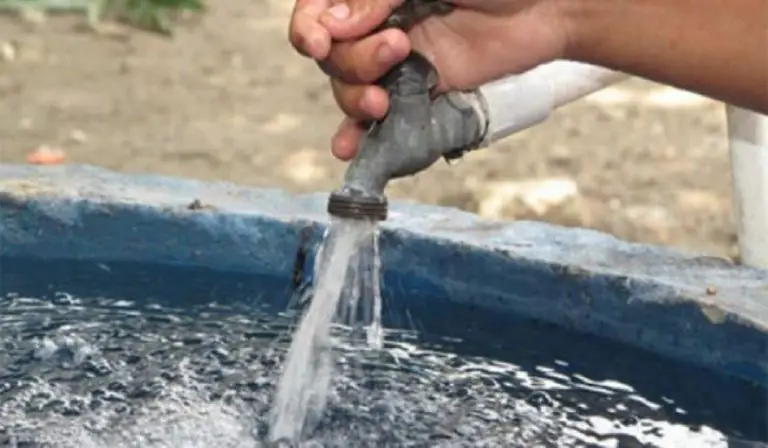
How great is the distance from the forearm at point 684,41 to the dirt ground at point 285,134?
60.4 inches

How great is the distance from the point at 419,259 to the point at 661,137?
175cm

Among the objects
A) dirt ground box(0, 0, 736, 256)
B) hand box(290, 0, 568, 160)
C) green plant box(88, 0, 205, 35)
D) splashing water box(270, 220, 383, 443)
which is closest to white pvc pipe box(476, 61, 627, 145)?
hand box(290, 0, 568, 160)

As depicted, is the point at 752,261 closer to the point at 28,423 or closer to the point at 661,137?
the point at 28,423

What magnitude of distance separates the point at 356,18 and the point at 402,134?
0.36 feet

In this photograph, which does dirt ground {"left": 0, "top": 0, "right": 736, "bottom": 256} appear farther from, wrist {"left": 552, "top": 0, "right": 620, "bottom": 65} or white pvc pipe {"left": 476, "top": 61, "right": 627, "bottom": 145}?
wrist {"left": 552, "top": 0, "right": 620, "bottom": 65}

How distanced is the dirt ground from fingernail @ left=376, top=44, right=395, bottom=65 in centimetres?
157

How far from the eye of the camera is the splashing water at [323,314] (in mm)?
1381

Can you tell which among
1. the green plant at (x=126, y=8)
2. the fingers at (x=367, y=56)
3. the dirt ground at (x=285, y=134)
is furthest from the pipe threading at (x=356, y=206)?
the green plant at (x=126, y=8)

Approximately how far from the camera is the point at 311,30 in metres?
1.31

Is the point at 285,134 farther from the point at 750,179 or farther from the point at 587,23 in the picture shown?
the point at 587,23

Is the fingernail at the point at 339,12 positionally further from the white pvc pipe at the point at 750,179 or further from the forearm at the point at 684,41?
the white pvc pipe at the point at 750,179

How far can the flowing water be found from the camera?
1473 millimetres

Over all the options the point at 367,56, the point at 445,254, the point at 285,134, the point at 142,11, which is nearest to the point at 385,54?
the point at 367,56

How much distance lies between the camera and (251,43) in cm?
433
